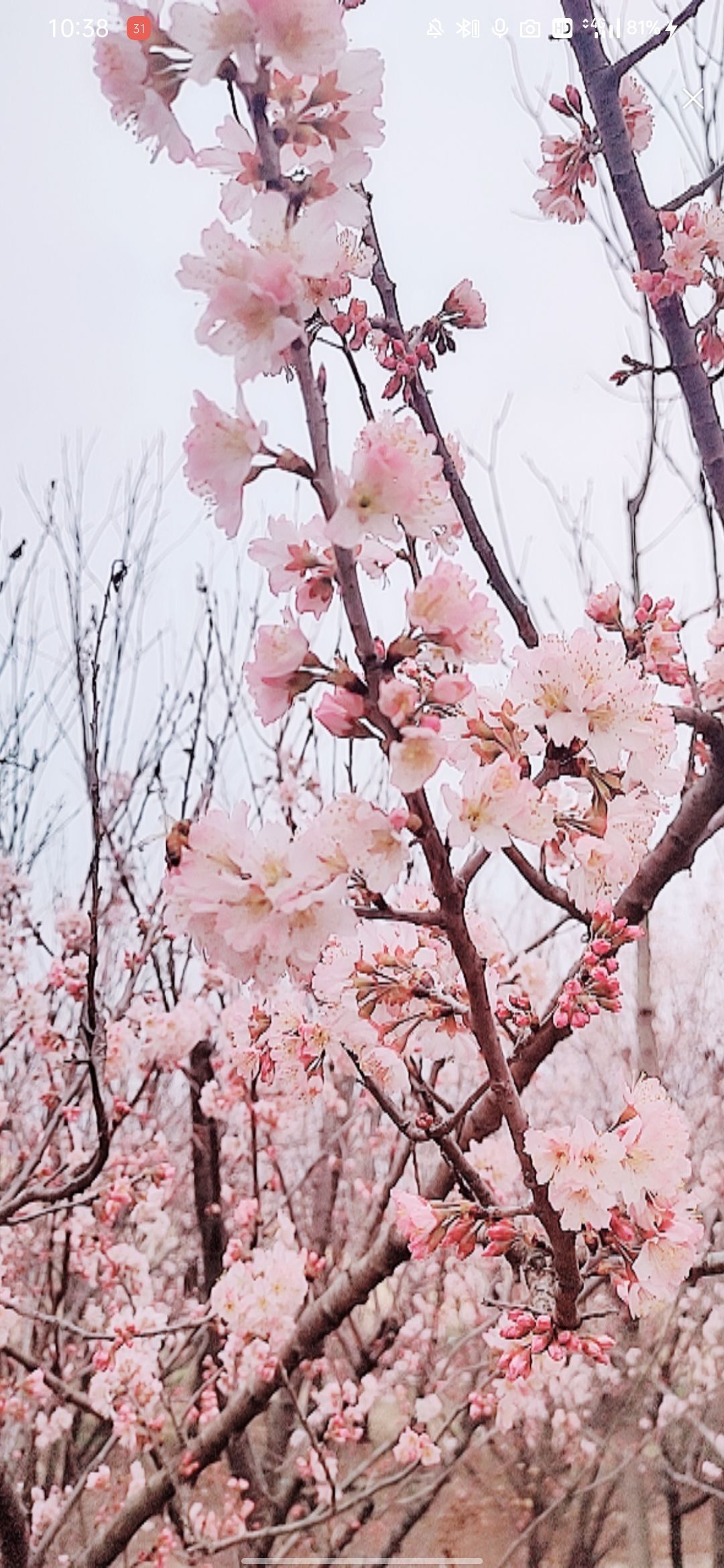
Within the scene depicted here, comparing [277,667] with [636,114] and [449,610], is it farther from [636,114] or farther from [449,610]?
[636,114]

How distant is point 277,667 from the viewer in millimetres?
460

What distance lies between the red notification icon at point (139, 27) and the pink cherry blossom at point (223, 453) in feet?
0.59

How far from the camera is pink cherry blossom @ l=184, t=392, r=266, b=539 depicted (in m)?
0.44

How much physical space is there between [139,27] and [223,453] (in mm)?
203

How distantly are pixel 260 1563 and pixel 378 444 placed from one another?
2.32 meters

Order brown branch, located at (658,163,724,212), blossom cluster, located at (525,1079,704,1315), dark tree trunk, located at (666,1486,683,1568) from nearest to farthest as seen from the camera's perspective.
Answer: blossom cluster, located at (525,1079,704,1315) → brown branch, located at (658,163,724,212) → dark tree trunk, located at (666,1486,683,1568)

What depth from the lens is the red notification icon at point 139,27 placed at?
0.46 metres

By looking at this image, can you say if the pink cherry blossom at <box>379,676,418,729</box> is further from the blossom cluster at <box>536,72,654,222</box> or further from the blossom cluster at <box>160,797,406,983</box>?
the blossom cluster at <box>536,72,654,222</box>

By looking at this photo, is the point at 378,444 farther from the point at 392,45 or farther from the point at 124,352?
the point at 124,352

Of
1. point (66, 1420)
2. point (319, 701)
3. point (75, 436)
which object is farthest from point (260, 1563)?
point (75, 436)

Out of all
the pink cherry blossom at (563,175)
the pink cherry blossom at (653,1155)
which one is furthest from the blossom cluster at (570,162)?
the pink cherry blossom at (653,1155)

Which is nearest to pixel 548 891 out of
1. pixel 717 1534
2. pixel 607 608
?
pixel 607 608

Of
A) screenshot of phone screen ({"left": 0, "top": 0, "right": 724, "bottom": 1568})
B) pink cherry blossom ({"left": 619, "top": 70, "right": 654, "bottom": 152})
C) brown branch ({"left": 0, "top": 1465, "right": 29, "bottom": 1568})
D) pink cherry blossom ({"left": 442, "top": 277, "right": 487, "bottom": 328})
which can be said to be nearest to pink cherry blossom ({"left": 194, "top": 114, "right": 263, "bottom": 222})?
screenshot of phone screen ({"left": 0, "top": 0, "right": 724, "bottom": 1568})

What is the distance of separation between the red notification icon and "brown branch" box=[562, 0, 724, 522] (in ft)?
1.85
